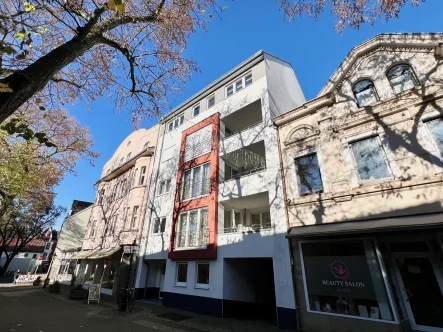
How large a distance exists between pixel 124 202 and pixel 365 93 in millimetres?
19203

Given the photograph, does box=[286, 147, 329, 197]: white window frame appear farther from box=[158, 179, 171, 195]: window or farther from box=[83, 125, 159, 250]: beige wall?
box=[83, 125, 159, 250]: beige wall

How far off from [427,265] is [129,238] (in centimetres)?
1696

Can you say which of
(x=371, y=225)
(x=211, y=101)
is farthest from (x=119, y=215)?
(x=371, y=225)

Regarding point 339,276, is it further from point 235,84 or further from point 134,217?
point 134,217

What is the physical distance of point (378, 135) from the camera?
8.44 m

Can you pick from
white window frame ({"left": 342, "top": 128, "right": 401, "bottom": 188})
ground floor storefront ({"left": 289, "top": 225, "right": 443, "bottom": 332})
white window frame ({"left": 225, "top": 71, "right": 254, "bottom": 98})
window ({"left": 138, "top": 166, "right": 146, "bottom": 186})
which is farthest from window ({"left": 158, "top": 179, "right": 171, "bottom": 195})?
white window frame ({"left": 342, "top": 128, "right": 401, "bottom": 188})

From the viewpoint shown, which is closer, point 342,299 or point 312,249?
point 342,299

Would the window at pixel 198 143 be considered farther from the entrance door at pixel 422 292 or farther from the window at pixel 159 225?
the entrance door at pixel 422 292

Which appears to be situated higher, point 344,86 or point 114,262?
point 344,86

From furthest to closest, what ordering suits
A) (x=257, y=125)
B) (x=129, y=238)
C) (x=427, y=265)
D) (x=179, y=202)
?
(x=129, y=238)
(x=179, y=202)
(x=257, y=125)
(x=427, y=265)

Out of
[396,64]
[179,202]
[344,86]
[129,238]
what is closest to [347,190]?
[344,86]

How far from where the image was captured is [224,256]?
→ 11094mm

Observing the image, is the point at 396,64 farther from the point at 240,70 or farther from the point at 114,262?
the point at 114,262

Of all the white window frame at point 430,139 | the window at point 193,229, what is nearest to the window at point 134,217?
the window at point 193,229
